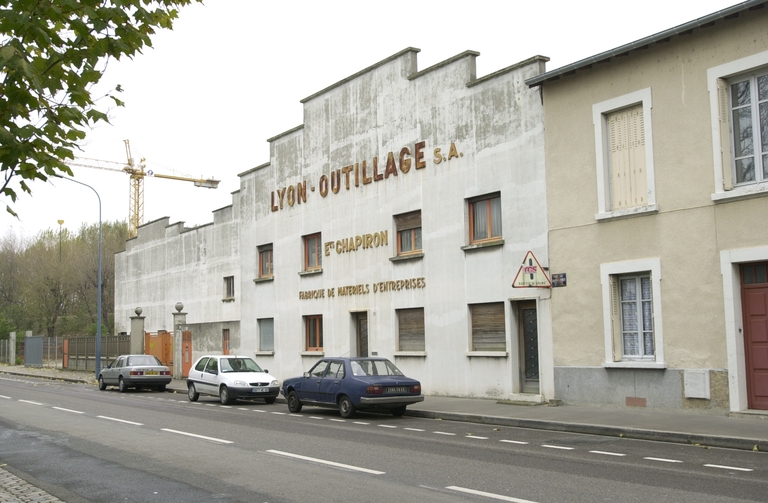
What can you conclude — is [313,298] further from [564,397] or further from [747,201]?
[747,201]

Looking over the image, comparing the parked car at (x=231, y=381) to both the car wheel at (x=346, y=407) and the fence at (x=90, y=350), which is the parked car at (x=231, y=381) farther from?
the fence at (x=90, y=350)

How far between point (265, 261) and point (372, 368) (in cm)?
1457

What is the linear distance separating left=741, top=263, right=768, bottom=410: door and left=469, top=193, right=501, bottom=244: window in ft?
23.5

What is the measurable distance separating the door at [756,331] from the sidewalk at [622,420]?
1.81 feet

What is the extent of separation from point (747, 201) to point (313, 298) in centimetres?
1673

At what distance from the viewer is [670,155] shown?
16547mm

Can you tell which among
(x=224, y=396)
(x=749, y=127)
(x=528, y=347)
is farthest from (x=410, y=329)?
(x=749, y=127)

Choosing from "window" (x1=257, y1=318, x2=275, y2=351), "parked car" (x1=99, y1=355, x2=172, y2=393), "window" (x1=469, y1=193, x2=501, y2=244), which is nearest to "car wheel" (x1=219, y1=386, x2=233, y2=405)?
"parked car" (x1=99, y1=355, x2=172, y2=393)

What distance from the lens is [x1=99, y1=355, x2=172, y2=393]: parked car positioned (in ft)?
97.6

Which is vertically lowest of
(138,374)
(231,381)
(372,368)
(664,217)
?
(138,374)

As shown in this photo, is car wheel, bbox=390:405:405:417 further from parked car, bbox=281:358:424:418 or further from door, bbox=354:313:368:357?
door, bbox=354:313:368:357

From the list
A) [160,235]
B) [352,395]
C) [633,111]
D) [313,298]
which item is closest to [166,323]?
[160,235]

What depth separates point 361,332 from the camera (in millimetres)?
26625

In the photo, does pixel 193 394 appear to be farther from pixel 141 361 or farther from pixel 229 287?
pixel 229 287
